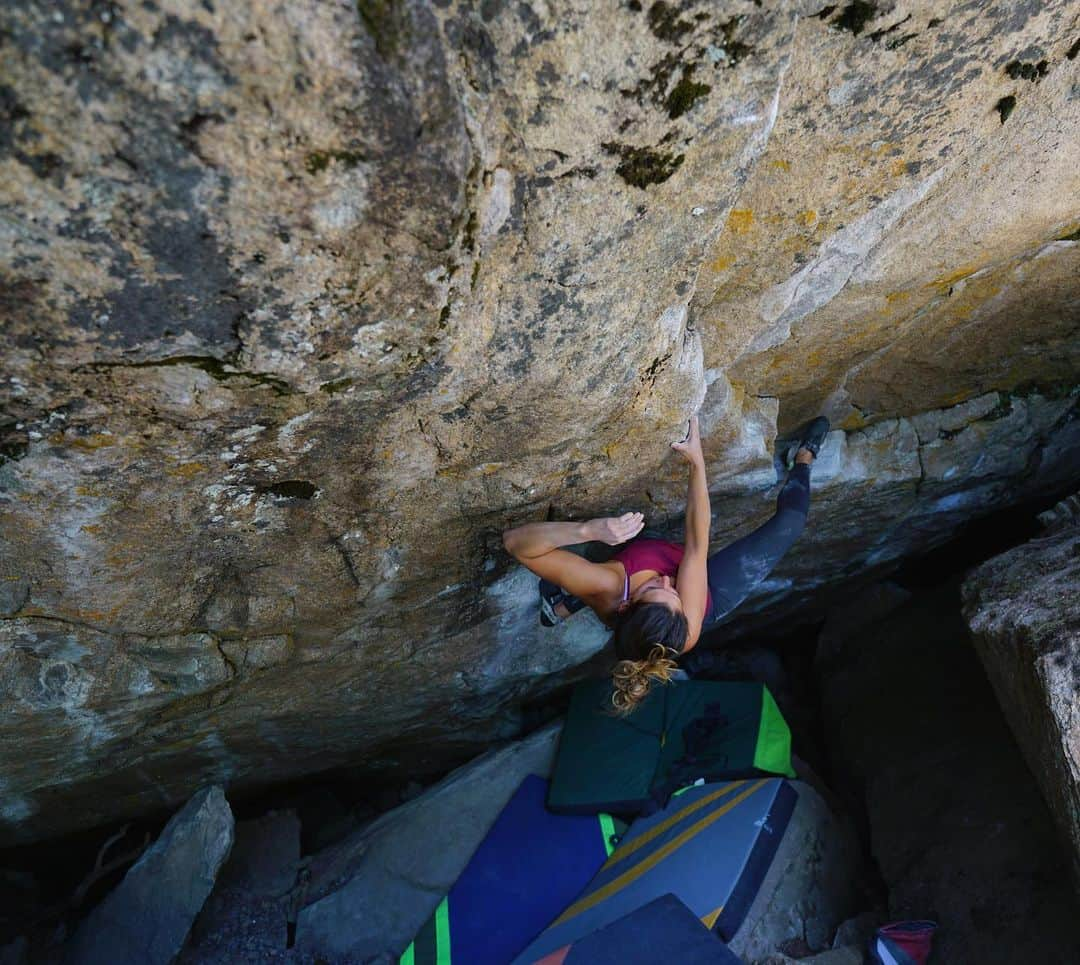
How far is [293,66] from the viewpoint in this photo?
48.4 inches

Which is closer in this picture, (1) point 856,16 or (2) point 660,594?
(1) point 856,16

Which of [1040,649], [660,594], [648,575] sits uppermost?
[648,575]

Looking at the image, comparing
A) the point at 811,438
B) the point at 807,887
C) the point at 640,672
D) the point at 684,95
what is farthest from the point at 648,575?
the point at 807,887

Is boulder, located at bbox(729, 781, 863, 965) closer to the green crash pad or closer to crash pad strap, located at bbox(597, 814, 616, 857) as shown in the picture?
the green crash pad

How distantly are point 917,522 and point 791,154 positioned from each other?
3.49 meters

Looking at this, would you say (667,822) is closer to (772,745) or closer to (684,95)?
(772,745)

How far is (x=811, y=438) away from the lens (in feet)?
12.2

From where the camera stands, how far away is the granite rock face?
1295mm

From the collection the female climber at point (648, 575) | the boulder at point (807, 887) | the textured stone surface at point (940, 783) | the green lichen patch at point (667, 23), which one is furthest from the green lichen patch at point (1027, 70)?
the boulder at point (807, 887)

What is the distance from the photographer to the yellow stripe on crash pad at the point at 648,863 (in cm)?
420

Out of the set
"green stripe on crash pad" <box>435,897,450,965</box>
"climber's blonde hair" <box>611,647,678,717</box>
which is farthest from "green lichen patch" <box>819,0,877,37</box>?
"green stripe on crash pad" <box>435,897,450,965</box>

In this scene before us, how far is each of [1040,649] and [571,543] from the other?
1.77 meters

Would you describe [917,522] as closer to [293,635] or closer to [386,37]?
[293,635]

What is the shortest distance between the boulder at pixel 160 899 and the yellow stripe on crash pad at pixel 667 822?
6.94ft
